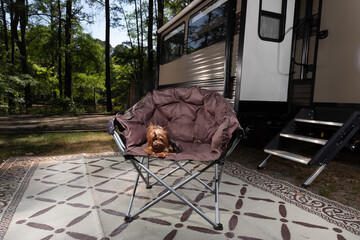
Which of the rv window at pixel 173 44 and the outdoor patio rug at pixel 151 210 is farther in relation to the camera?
the rv window at pixel 173 44

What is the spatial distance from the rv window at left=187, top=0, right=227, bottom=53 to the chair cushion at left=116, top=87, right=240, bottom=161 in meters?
1.78

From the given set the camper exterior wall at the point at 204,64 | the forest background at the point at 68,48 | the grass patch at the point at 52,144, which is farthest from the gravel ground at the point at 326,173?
the forest background at the point at 68,48

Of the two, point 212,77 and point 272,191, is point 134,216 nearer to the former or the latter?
point 272,191

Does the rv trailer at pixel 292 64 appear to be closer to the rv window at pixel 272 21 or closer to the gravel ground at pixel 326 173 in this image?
the rv window at pixel 272 21

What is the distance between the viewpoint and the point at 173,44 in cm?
587

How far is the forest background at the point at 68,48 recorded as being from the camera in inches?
432

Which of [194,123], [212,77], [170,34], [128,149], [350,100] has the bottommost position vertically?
[128,149]

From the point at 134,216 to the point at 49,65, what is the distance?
17808mm

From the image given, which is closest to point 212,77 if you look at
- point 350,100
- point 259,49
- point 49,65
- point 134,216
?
point 259,49

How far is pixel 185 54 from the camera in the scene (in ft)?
16.9

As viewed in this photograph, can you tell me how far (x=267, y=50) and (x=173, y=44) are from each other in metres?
3.04

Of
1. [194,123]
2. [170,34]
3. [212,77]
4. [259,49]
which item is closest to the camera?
[194,123]

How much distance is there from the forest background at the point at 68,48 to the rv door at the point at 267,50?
250 inches

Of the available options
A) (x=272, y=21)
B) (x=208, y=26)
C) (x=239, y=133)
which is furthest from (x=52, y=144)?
(x=272, y=21)
